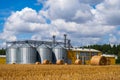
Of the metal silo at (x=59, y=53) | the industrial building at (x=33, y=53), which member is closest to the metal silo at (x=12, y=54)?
the industrial building at (x=33, y=53)

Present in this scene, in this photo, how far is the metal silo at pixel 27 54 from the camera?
6712 centimetres

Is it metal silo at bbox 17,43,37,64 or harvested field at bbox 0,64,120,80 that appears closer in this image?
harvested field at bbox 0,64,120,80

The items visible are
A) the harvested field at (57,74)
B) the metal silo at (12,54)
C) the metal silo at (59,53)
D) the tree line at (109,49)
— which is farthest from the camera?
the tree line at (109,49)

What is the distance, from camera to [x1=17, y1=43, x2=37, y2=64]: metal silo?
220 feet

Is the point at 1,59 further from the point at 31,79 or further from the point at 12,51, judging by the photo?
the point at 31,79

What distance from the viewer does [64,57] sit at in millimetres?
72500

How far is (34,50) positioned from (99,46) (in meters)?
97.2

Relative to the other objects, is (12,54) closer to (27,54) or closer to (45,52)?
(27,54)

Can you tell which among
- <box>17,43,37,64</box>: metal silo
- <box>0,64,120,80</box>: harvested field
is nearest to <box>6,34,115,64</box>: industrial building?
<box>17,43,37,64</box>: metal silo

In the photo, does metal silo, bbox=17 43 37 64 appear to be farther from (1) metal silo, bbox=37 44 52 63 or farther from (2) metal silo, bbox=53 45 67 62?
(2) metal silo, bbox=53 45 67 62

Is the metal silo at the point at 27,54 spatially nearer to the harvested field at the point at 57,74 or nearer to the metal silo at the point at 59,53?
the metal silo at the point at 59,53

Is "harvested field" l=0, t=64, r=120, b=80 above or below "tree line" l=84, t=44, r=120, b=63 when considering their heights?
below

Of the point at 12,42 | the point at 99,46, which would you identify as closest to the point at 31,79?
the point at 12,42

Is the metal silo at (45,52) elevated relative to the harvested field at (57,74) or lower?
elevated
